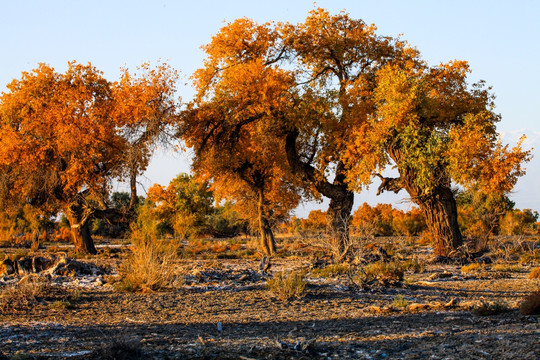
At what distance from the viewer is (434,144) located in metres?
18.6

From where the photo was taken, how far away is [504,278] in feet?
49.7

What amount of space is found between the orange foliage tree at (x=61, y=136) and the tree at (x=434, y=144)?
9421 mm

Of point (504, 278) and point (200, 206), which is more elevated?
point (200, 206)

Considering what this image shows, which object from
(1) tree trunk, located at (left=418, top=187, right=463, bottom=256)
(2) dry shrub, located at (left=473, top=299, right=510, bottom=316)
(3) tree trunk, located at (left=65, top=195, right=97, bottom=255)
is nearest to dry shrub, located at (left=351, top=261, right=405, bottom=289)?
(2) dry shrub, located at (left=473, top=299, right=510, bottom=316)

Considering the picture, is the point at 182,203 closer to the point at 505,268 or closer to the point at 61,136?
the point at 61,136

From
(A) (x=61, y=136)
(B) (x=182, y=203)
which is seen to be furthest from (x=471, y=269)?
(B) (x=182, y=203)

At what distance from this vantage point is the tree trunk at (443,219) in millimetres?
19797

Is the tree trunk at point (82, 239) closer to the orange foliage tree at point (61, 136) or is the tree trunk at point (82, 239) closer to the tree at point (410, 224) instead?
the orange foliage tree at point (61, 136)

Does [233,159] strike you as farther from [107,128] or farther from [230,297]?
[230,297]

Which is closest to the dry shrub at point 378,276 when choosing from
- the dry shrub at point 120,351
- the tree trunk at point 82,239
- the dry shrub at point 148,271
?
the dry shrub at point 148,271

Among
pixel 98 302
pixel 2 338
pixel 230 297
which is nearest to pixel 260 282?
pixel 230 297

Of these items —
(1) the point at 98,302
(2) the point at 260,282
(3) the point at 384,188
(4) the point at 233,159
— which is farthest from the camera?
(4) the point at 233,159

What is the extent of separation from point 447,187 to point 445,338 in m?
13.6

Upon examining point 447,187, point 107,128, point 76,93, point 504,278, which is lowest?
point 504,278
